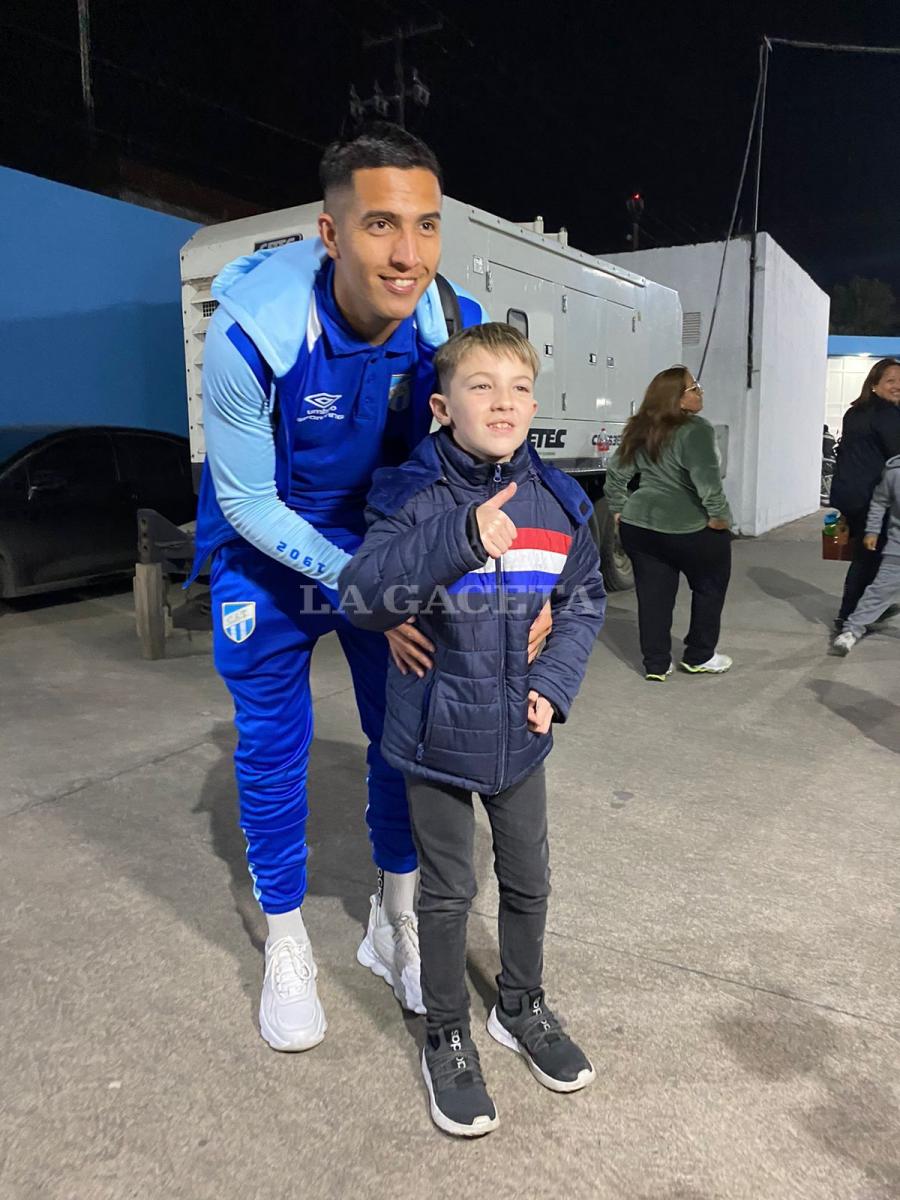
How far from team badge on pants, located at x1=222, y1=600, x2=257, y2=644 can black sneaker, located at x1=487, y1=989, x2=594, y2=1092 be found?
1.06 m

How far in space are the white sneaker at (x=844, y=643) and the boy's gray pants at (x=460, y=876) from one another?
15.0ft

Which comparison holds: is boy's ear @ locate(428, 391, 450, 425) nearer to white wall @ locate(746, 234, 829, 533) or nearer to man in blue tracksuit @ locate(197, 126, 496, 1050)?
man in blue tracksuit @ locate(197, 126, 496, 1050)

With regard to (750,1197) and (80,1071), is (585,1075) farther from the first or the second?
(80,1071)

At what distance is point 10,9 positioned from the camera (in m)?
13.1

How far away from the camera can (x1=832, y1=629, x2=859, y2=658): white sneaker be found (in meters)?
5.88

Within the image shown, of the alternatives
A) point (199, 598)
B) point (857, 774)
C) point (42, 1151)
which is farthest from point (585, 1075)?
point (199, 598)

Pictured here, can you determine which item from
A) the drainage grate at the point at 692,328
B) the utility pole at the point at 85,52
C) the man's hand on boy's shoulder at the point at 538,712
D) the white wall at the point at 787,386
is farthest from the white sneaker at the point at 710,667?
the utility pole at the point at 85,52

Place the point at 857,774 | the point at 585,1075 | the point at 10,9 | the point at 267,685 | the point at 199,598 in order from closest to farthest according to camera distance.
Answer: the point at 585,1075, the point at 267,685, the point at 857,774, the point at 199,598, the point at 10,9

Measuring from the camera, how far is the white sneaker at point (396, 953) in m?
2.21

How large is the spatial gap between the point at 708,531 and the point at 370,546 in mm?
3912

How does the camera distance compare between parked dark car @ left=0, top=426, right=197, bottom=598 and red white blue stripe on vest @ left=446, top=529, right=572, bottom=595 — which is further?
parked dark car @ left=0, top=426, right=197, bottom=598

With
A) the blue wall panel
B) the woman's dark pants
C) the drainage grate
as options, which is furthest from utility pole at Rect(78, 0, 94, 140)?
the woman's dark pants

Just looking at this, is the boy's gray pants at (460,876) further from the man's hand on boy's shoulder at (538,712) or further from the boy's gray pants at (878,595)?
the boy's gray pants at (878,595)

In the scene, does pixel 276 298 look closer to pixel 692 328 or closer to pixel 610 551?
pixel 610 551
